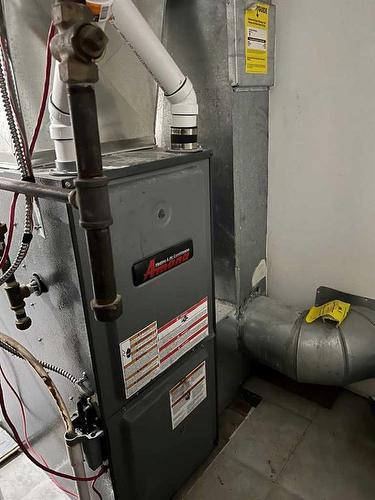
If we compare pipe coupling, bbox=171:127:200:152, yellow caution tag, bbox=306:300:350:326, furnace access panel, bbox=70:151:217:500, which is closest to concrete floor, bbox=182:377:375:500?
furnace access panel, bbox=70:151:217:500

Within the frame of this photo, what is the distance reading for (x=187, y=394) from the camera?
3.79ft

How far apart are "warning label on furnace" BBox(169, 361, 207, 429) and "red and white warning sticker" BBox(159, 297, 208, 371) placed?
10 cm

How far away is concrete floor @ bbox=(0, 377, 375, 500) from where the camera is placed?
1.26 m

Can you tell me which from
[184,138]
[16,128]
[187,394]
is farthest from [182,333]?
[16,128]

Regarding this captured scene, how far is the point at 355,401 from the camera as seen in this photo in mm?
1570

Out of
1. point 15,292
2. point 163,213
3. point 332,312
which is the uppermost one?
point 163,213

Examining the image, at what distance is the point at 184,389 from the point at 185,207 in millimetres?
567

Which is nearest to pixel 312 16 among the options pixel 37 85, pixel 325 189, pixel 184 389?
pixel 325 189

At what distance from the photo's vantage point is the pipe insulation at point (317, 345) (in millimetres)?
1284

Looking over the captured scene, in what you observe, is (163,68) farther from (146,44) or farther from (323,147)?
(323,147)

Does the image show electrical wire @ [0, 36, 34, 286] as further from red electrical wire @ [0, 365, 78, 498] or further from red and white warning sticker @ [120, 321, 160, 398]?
red electrical wire @ [0, 365, 78, 498]

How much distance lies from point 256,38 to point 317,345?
1.07 m

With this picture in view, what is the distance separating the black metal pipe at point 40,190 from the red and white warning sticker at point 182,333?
471mm

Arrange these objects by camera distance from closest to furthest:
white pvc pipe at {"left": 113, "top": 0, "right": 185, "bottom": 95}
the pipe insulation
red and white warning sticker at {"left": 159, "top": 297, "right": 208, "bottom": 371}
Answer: white pvc pipe at {"left": 113, "top": 0, "right": 185, "bottom": 95} → red and white warning sticker at {"left": 159, "top": 297, "right": 208, "bottom": 371} → the pipe insulation
